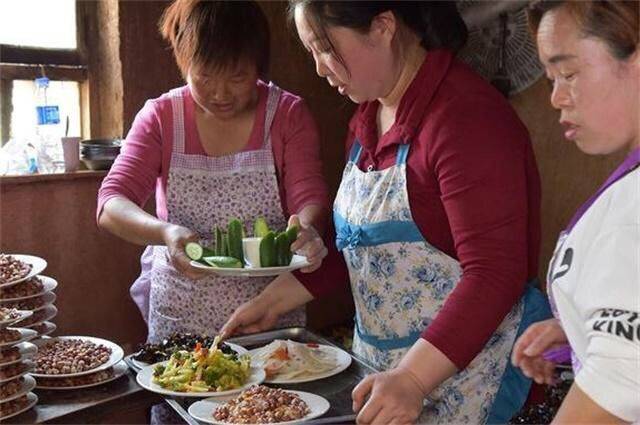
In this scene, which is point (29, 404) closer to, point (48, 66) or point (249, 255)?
point (249, 255)

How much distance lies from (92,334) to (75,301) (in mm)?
179

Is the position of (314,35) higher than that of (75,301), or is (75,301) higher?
(314,35)

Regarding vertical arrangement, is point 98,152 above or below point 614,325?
above

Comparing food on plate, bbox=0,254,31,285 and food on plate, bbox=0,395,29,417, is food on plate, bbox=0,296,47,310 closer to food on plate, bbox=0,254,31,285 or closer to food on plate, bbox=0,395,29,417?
food on plate, bbox=0,254,31,285

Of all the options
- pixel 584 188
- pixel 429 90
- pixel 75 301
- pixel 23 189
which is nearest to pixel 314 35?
pixel 429 90

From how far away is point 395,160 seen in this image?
Result: 1.70 m

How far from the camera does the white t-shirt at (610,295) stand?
0.86m

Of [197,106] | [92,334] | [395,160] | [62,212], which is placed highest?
[197,106]

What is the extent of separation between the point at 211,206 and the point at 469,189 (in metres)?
0.93

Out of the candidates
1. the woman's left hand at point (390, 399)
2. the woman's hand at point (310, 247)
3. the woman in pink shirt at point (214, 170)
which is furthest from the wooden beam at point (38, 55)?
the woman's left hand at point (390, 399)

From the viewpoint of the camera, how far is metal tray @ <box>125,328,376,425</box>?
58.7 inches

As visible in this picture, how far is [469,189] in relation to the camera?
148cm

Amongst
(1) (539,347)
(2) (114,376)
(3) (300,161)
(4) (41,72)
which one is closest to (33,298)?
(2) (114,376)

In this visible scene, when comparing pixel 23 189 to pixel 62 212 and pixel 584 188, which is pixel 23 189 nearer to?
pixel 62 212
